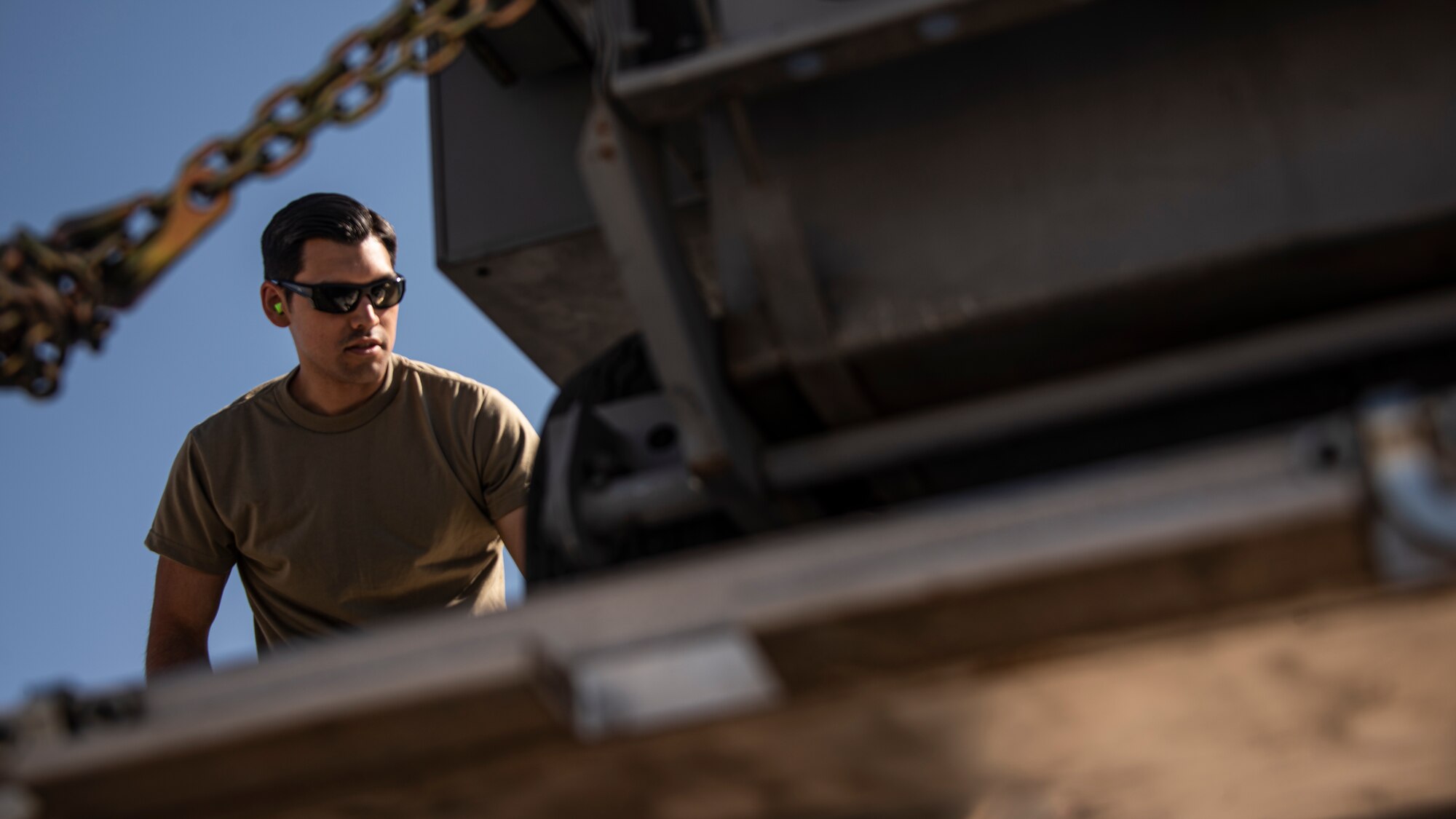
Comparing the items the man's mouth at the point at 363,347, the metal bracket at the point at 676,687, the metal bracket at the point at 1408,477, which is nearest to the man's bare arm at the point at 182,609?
the man's mouth at the point at 363,347

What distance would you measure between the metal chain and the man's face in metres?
1.71

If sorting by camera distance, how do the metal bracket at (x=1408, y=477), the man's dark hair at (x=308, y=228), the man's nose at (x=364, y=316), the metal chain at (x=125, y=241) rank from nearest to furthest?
the metal bracket at (x=1408, y=477) → the metal chain at (x=125, y=241) → the man's nose at (x=364, y=316) → the man's dark hair at (x=308, y=228)

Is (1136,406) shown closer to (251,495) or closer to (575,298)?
(575,298)

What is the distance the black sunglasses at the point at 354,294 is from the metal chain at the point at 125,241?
160 centimetres

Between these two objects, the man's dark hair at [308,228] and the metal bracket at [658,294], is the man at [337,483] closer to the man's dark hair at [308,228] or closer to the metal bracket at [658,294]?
the man's dark hair at [308,228]

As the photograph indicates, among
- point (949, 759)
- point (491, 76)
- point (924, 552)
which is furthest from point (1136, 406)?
point (491, 76)

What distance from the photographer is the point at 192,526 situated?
3.52 meters

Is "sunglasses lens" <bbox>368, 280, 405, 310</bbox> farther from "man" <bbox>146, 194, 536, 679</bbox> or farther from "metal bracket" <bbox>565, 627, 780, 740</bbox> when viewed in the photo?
"metal bracket" <bbox>565, 627, 780, 740</bbox>

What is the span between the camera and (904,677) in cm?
129

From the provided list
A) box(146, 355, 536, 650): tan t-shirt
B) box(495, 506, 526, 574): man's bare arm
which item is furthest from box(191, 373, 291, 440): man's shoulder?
box(495, 506, 526, 574): man's bare arm

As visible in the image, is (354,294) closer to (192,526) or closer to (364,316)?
(364,316)

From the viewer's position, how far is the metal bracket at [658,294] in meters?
1.90

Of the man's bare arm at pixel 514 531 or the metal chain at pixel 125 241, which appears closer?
the metal chain at pixel 125 241

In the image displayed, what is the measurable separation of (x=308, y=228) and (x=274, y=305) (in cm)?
27
